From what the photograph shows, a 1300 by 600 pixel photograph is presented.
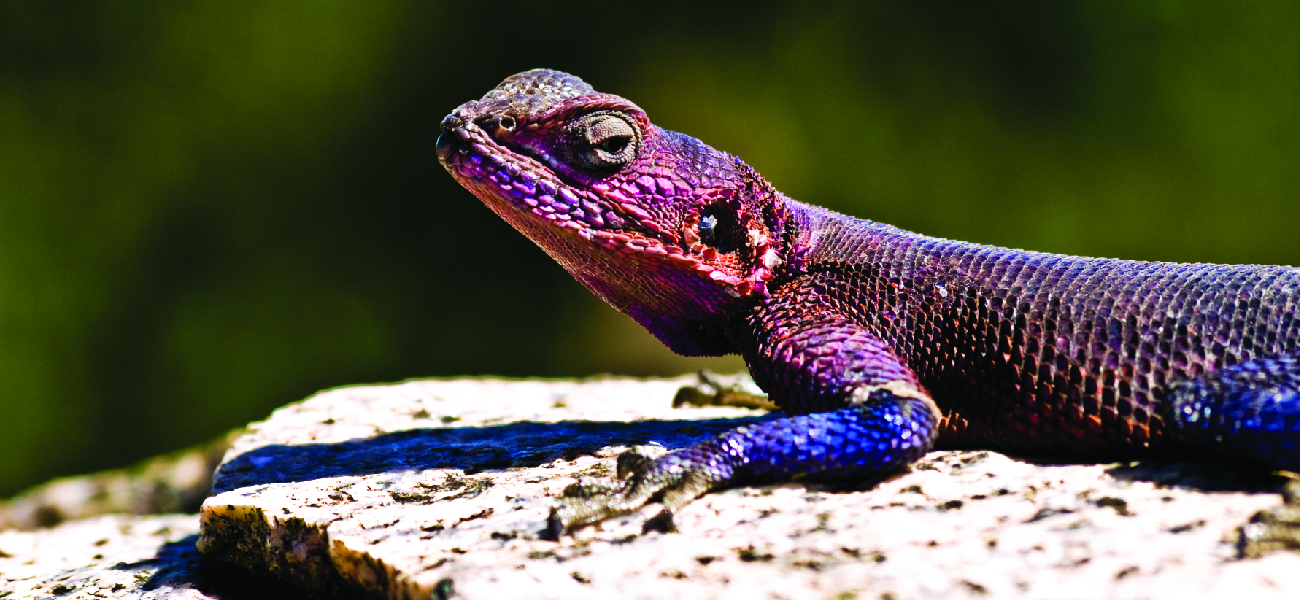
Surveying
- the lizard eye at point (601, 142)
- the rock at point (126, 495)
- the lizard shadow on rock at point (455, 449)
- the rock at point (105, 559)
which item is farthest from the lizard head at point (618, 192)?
the rock at point (126, 495)

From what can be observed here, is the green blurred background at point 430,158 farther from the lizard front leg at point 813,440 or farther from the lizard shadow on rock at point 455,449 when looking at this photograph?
the lizard front leg at point 813,440

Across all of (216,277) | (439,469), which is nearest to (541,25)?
(216,277)

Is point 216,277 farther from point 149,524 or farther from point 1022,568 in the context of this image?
point 1022,568

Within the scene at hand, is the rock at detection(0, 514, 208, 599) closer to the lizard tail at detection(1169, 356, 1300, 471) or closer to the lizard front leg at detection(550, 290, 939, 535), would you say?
the lizard front leg at detection(550, 290, 939, 535)

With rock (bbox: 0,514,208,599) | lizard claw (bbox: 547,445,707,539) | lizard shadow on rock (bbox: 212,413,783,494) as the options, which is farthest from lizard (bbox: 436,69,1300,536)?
rock (bbox: 0,514,208,599)

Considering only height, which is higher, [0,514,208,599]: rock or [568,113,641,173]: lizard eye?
[568,113,641,173]: lizard eye

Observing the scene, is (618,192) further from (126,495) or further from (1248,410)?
(126,495)
